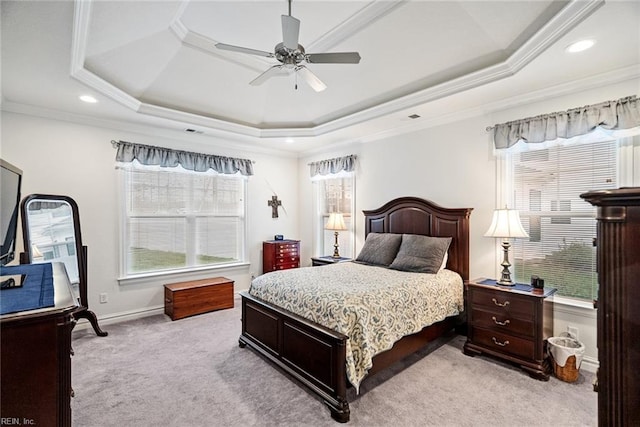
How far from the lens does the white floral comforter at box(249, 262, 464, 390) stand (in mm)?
2201

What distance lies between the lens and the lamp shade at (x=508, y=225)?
288 centimetres

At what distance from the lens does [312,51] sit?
307 cm

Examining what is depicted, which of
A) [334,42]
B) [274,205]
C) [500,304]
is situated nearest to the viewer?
[500,304]

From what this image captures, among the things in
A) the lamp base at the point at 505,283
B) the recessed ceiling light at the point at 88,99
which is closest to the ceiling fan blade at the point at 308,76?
the recessed ceiling light at the point at 88,99

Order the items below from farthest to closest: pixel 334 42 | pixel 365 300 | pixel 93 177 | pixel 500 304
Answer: pixel 93 177 < pixel 334 42 < pixel 500 304 < pixel 365 300

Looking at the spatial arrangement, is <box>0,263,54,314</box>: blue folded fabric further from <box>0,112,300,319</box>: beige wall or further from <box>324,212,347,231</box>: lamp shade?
<box>324,212,347,231</box>: lamp shade

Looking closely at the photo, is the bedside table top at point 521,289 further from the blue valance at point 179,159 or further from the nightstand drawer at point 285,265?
the blue valance at point 179,159

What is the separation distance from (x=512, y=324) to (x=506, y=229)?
88 centimetres

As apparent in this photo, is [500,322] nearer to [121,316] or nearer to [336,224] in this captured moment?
[336,224]

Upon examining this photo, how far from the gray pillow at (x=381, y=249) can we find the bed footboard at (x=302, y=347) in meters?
1.56

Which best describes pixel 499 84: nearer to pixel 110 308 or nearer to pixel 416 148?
pixel 416 148

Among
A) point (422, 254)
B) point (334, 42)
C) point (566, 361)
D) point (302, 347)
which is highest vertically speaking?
point (334, 42)

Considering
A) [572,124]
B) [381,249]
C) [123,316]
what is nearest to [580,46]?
[572,124]

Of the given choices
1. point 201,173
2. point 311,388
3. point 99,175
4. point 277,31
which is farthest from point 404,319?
point 99,175
